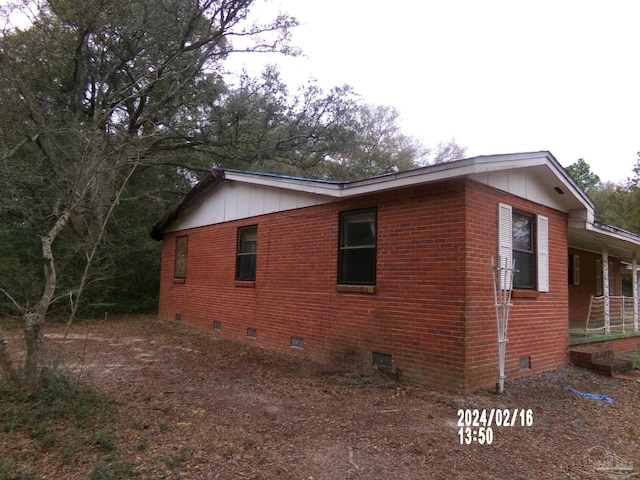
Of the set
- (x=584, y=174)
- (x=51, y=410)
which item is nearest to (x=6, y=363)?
(x=51, y=410)

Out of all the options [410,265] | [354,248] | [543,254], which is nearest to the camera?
[410,265]

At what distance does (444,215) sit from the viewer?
605 centimetres

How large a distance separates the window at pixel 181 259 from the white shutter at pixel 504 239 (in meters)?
9.02

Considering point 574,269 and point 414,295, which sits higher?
point 574,269

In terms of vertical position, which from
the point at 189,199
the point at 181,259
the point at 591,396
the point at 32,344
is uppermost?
the point at 189,199

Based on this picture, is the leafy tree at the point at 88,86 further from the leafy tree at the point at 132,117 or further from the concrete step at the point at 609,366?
the concrete step at the point at 609,366

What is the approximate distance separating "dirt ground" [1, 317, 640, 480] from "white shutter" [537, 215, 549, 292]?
5.01ft

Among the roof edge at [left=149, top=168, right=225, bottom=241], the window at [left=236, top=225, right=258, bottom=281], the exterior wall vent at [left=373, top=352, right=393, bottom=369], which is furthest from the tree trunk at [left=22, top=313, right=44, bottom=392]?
the roof edge at [left=149, top=168, right=225, bottom=241]

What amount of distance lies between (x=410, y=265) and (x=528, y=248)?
2444 mm

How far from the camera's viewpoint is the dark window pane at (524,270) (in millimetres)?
7059

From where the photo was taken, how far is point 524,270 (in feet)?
23.8

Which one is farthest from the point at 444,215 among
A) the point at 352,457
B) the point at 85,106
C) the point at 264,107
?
the point at 85,106

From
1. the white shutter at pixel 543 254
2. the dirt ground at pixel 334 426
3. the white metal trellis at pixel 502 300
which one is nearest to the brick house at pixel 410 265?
the white shutter at pixel 543 254

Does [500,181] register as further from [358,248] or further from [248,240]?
[248,240]
